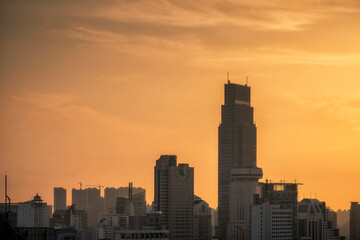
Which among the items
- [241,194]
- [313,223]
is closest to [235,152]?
[241,194]

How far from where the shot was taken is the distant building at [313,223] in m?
126

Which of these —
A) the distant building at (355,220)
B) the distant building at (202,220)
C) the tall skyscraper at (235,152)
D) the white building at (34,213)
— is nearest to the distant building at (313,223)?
the distant building at (202,220)

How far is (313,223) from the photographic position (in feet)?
421

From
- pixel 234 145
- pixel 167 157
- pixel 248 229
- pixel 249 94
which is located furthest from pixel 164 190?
pixel 249 94

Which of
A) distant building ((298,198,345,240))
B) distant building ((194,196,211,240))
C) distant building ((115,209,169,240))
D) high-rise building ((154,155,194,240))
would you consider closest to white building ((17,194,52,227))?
high-rise building ((154,155,194,240))

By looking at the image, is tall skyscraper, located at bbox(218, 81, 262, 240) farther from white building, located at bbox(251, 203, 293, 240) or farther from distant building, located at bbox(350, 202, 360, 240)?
white building, located at bbox(251, 203, 293, 240)

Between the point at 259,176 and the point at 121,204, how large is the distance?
25.0 m

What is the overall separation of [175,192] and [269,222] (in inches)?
838

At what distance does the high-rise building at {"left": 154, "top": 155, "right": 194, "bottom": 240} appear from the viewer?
13200cm

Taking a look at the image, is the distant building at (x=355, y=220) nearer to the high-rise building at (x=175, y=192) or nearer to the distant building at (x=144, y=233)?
the high-rise building at (x=175, y=192)

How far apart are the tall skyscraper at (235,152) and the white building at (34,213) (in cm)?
2855

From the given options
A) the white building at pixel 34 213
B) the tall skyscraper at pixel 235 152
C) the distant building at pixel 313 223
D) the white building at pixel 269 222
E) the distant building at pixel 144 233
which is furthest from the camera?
the tall skyscraper at pixel 235 152

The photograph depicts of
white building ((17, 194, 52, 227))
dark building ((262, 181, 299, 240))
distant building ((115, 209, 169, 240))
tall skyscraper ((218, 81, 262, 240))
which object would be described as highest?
tall skyscraper ((218, 81, 262, 240))

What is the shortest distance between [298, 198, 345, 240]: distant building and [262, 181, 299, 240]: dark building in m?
2.68
